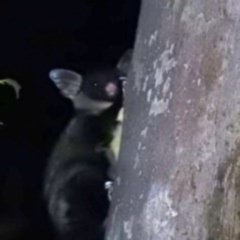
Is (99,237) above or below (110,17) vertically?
below

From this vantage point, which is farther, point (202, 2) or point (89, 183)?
point (89, 183)

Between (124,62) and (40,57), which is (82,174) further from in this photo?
(40,57)

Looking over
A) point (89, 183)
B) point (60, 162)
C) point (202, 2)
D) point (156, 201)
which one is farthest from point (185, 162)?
point (60, 162)

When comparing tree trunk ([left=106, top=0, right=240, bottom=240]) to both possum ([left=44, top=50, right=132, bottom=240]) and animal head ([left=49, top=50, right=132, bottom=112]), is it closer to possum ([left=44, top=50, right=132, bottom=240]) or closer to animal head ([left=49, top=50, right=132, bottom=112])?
possum ([left=44, top=50, right=132, bottom=240])

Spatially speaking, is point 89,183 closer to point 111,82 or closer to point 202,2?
point 111,82

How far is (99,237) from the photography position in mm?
1690

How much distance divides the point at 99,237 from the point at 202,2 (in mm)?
792

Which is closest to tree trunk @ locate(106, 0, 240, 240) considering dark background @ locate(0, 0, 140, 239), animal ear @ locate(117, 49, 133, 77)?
animal ear @ locate(117, 49, 133, 77)

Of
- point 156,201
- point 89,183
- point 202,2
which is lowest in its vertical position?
point 89,183

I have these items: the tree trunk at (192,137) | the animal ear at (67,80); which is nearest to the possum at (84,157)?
the animal ear at (67,80)

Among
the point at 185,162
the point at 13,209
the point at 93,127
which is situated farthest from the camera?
the point at 13,209

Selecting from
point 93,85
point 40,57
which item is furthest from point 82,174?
point 40,57

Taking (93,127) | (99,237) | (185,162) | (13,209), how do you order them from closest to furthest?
(185,162) → (99,237) → (93,127) → (13,209)

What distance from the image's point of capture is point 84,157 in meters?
1.77
